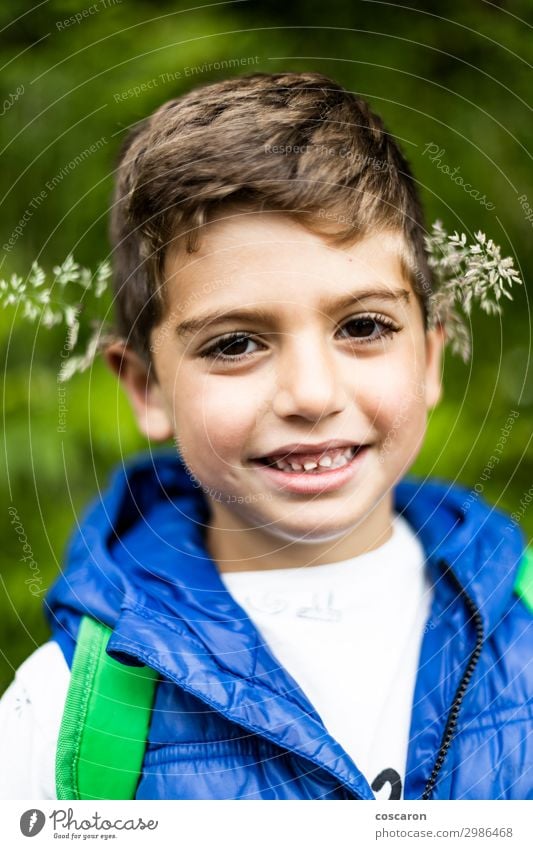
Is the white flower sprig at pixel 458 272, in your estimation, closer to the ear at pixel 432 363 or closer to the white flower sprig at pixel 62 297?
the ear at pixel 432 363

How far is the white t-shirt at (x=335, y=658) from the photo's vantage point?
66 cm

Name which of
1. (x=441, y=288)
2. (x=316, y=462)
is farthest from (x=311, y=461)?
(x=441, y=288)

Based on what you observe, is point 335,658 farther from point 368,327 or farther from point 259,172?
point 259,172

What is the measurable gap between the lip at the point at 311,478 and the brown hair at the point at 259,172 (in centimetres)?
16

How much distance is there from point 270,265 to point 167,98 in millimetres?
410

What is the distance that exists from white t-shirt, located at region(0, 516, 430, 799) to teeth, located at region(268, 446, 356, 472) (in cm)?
10

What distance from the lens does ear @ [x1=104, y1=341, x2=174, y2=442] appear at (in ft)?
2.41

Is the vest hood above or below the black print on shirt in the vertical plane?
above

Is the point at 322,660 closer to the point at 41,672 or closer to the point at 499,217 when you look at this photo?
the point at 41,672

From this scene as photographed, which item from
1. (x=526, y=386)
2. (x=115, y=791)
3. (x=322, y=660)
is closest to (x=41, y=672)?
(x=115, y=791)

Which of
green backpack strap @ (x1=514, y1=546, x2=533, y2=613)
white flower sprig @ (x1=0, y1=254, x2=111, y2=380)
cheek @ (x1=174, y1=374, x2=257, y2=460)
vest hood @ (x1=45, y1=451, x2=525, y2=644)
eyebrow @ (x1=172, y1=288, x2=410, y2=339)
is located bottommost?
green backpack strap @ (x1=514, y1=546, x2=533, y2=613)

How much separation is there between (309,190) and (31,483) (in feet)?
1.98

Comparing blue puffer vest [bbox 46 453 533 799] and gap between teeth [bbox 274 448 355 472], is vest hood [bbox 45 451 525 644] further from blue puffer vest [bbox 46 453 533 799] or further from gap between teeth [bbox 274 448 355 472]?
gap between teeth [bbox 274 448 355 472]

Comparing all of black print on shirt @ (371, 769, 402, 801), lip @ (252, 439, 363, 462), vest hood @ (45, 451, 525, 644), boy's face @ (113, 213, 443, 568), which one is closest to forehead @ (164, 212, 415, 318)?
boy's face @ (113, 213, 443, 568)
